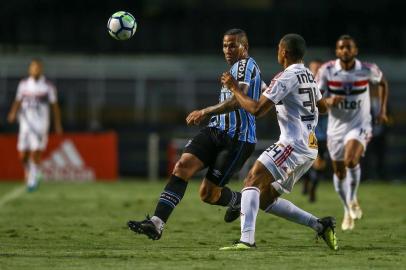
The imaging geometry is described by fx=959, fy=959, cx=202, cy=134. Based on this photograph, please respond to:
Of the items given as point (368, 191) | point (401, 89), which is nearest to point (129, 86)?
point (401, 89)

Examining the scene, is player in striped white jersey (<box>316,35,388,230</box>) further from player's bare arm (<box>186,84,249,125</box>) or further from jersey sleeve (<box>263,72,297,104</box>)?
jersey sleeve (<box>263,72,297,104</box>)

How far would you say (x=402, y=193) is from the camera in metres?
20.0

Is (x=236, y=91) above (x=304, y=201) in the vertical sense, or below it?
above

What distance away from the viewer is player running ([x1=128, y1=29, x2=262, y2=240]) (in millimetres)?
9562

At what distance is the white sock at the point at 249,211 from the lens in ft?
29.9

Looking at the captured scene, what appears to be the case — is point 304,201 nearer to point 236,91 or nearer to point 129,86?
point 236,91

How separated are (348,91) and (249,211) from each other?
4406mm

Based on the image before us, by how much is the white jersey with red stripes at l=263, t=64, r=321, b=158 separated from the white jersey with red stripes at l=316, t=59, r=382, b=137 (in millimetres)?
3730

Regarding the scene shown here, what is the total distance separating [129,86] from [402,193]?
1050 cm

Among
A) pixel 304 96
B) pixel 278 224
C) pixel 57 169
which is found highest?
pixel 304 96

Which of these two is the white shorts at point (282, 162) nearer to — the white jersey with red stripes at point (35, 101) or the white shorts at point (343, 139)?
the white shorts at point (343, 139)

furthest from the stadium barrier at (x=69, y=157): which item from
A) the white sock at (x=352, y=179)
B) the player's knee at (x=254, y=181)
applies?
the player's knee at (x=254, y=181)

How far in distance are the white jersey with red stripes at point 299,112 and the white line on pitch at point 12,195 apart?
810 cm

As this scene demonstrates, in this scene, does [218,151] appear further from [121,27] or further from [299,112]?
[121,27]
